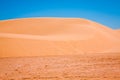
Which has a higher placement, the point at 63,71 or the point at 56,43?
the point at 56,43

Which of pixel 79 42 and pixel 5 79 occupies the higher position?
pixel 79 42

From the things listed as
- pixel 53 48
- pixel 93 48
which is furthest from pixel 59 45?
pixel 93 48

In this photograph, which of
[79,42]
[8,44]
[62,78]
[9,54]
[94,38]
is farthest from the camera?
[94,38]

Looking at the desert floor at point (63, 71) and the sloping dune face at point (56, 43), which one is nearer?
the desert floor at point (63, 71)

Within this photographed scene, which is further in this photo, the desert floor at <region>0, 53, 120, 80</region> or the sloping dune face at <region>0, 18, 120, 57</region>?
the sloping dune face at <region>0, 18, 120, 57</region>

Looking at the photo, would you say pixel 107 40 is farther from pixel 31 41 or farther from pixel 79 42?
pixel 31 41

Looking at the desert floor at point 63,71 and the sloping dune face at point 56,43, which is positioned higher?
the sloping dune face at point 56,43

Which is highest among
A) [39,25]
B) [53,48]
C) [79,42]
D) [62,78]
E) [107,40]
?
[39,25]

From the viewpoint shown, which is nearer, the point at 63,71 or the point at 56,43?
the point at 63,71

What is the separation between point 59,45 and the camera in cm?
3123

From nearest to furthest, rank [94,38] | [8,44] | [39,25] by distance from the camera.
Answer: [8,44]
[94,38]
[39,25]

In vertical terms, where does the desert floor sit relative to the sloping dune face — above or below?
below

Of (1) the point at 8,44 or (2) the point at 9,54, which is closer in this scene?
(2) the point at 9,54

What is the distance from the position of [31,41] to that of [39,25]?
65.8ft
